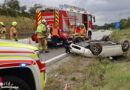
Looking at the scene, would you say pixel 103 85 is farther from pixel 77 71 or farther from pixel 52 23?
pixel 52 23

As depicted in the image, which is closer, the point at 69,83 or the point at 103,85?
the point at 103,85

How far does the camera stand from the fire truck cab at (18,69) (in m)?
2.33

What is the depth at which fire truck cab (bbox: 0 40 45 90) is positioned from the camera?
2.33 m

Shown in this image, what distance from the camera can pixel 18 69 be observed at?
2605mm

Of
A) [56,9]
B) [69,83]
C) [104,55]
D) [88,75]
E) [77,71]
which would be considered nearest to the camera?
[69,83]

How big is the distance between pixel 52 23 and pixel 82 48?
4804 mm

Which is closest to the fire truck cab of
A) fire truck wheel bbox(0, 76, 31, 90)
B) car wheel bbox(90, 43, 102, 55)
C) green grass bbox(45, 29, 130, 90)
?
fire truck wheel bbox(0, 76, 31, 90)

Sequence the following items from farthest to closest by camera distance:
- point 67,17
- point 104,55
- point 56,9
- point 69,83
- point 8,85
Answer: point 67,17 → point 56,9 → point 104,55 → point 69,83 → point 8,85

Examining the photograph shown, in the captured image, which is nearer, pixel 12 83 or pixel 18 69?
pixel 12 83

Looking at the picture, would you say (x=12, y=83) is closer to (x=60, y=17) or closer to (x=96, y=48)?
(x=96, y=48)

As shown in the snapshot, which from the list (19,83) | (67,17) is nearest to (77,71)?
(19,83)

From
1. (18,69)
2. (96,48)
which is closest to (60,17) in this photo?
(96,48)

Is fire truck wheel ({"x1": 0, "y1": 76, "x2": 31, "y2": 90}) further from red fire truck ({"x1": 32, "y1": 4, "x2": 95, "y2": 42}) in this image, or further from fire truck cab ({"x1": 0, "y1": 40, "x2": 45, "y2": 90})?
red fire truck ({"x1": 32, "y1": 4, "x2": 95, "y2": 42})

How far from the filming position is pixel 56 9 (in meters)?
11.4
